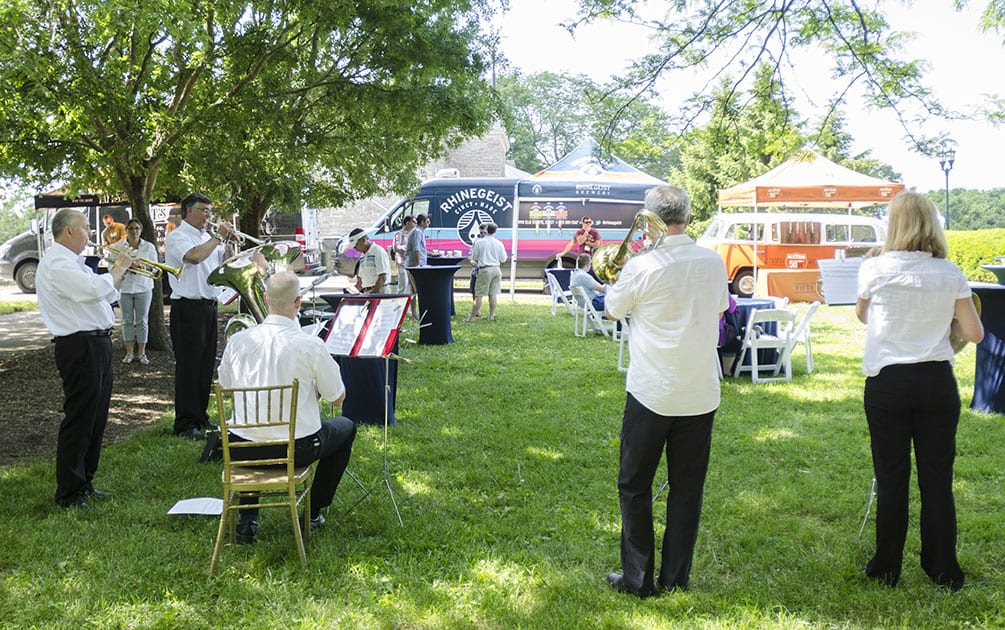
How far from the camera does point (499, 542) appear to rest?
168 inches

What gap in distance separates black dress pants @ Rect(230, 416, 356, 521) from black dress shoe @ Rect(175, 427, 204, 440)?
2095mm

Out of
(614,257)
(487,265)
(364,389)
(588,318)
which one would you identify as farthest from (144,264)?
(487,265)

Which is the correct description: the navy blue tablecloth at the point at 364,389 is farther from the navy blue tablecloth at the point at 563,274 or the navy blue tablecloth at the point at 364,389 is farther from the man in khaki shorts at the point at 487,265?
the navy blue tablecloth at the point at 563,274

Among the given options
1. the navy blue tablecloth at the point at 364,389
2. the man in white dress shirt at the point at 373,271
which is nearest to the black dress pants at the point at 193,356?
the navy blue tablecloth at the point at 364,389

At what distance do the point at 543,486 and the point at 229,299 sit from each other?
2.67 meters

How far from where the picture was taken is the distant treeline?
3619cm

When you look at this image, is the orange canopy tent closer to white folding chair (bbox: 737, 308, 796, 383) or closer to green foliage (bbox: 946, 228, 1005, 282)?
green foliage (bbox: 946, 228, 1005, 282)

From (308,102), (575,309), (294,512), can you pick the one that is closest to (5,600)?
(294,512)

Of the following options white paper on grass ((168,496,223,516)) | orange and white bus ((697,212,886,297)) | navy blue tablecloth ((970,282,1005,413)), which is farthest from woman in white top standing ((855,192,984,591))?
orange and white bus ((697,212,886,297))

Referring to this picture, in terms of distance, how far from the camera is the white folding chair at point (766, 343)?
28.0 ft

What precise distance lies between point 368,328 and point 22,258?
1897 centimetres

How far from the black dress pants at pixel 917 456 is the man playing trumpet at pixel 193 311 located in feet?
15.3

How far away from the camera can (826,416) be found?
7047 mm

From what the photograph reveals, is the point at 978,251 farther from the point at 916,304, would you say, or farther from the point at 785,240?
the point at 916,304
